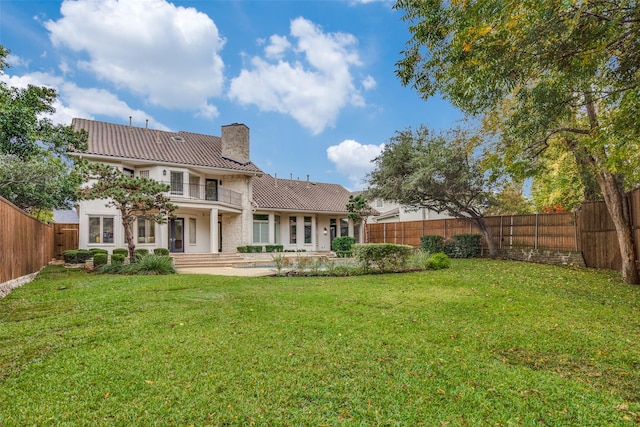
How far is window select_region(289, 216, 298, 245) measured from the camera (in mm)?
25359

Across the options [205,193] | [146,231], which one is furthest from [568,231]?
[146,231]

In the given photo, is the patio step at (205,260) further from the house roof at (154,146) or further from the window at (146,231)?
the house roof at (154,146)

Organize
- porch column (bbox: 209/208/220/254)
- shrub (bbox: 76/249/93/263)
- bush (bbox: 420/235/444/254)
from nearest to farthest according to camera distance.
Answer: shrub (bbox: 76/249/93/263) < bush (bbox: 420/235/444/254) < porch column (bbox: 209/208/220/254)

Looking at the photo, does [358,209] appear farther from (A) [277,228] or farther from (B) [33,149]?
(B) [33,149]

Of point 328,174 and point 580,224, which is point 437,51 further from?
point 328,174

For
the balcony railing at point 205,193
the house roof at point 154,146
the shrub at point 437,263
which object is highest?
the house roof at point 154,146

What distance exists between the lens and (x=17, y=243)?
9562mm

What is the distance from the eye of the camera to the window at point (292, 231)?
25.4 meters

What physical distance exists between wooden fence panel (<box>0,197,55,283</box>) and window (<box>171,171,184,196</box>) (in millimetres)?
7153

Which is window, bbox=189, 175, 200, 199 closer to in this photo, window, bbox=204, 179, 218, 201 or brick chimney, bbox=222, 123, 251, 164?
window, bbox=204, 179, 218, 201

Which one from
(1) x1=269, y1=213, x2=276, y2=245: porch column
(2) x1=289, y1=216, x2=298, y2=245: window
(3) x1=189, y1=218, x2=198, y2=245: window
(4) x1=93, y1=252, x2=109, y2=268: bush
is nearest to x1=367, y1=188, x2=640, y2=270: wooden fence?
(2) x1=289, y1=216, x2=298, y2=245: window

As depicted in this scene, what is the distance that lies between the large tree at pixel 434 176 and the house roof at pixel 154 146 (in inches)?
332

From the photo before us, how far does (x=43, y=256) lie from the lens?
48.9 feet

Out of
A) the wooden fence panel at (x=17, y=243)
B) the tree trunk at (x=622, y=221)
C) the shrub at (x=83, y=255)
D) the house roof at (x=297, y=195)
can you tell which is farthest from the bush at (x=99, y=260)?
the tree trunk at (x=622, y=221)
